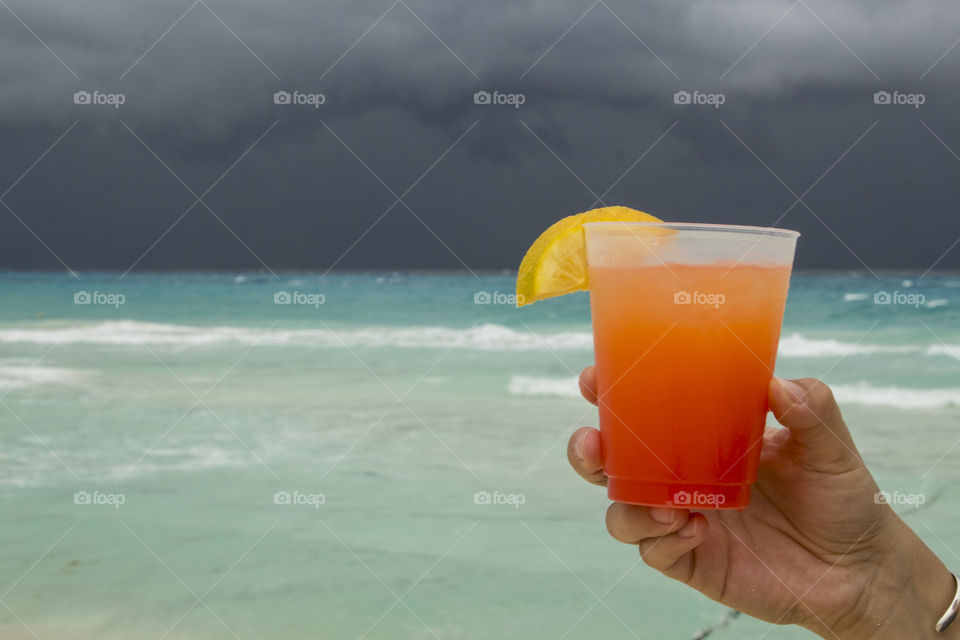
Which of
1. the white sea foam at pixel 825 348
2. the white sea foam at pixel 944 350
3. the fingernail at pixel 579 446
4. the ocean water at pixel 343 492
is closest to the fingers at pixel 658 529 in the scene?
the fingernail at pixel 579 446

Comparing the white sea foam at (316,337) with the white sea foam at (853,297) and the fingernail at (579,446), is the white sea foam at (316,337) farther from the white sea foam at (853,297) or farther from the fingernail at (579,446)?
the fingernail at (579,446)

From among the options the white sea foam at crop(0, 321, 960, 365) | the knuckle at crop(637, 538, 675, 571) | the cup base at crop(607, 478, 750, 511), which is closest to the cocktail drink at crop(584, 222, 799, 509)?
the cup base at crop(607, 478, 750, 511)

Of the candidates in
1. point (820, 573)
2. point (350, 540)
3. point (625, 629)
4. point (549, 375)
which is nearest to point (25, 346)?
point (549, 375)

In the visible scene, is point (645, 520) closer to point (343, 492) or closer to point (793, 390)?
point (793, 390)

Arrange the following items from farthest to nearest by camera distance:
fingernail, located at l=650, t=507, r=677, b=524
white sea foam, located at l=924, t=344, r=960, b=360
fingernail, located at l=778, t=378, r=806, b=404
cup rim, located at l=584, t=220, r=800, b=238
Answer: white sea foam, located at l=924, t=344, r=960, b=360 < fingernail, located at l=650, t=507, r=677, b=524 < fingernail, located at l=778, t=378, r=806, b=404 < cup rim, located at l=584, t=220, r=800, b=238

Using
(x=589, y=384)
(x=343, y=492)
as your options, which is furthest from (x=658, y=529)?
(x=343, y=492)

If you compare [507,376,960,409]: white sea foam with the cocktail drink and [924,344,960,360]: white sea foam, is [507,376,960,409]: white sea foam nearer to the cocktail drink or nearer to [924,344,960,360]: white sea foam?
[924,344,960,360]: white sea foam
